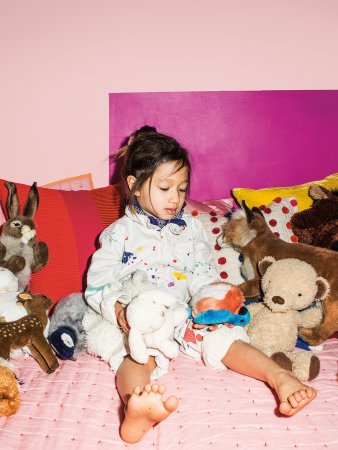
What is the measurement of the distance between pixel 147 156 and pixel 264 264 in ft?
1.51

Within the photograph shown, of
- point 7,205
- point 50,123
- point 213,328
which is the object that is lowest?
point 213,328

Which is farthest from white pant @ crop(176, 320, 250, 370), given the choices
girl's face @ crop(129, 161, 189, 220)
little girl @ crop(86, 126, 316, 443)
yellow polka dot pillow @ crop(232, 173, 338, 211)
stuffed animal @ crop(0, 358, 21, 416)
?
yellow polka dot pillow @ crop(232, 173, 338, 211)

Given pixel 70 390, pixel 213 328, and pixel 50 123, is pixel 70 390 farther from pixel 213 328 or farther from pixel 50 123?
pixel 50 123

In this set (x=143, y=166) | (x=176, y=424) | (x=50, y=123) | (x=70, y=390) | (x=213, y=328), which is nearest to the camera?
(x=176, y=424)

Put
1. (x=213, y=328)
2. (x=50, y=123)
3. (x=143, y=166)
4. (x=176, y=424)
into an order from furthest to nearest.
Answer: (x=50, y=123)
(x=143, y=166)
(x=213, y=328)
(x=176, y=424)

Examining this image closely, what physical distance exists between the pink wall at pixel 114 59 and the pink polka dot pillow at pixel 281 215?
510 mm

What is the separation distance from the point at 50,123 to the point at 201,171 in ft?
2.00

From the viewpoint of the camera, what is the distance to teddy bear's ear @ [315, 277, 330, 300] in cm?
125

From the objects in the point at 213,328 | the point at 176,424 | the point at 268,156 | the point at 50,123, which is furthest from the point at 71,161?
the point at 176,424

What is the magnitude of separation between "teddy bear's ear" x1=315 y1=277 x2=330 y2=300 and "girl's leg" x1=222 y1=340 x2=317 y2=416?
0.25 metres

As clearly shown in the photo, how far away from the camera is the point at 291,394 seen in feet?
3.21

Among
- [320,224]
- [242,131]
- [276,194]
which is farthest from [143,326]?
[242,131]

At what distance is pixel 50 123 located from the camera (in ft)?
5.78

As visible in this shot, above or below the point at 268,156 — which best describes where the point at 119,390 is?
below
